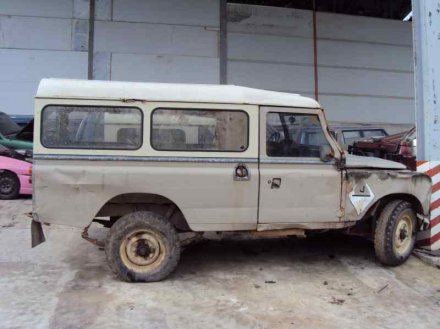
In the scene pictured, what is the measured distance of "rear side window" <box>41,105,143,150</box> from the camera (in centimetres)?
552

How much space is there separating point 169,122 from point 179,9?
44.7 feet

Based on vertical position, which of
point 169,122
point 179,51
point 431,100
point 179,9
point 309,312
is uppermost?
point 179,9

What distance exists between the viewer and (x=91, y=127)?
18.4 ft

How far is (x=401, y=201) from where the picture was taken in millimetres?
6438

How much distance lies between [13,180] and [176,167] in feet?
19.7

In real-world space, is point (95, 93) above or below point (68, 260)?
above

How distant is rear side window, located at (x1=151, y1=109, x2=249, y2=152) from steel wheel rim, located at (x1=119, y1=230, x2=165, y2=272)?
98 cm

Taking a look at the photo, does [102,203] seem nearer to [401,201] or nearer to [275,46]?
[401,201]

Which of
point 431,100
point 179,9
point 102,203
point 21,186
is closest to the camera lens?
point 102,203

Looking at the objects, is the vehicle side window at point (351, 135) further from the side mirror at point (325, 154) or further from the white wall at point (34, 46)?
the side mirror at point (325, 154)

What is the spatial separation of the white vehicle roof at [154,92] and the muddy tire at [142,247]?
4.28ft

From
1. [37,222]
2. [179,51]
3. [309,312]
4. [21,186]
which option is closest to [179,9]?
[179,51]

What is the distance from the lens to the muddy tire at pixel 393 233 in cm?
632

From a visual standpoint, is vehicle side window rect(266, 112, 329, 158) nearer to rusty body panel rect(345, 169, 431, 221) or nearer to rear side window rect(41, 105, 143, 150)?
rusty body panel rect(345, 169, 431, 221)
